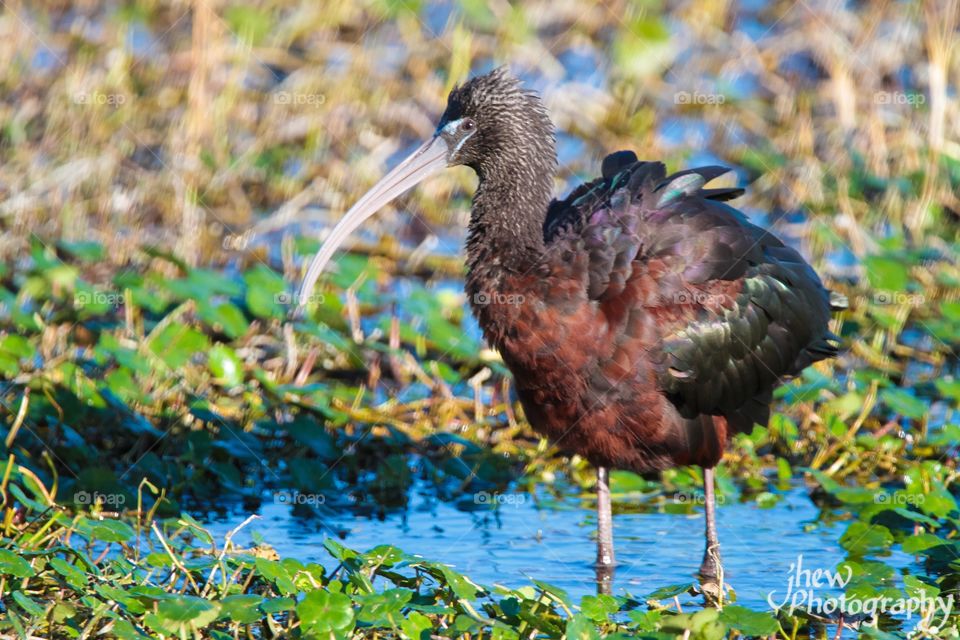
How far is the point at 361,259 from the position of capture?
8.81 meters

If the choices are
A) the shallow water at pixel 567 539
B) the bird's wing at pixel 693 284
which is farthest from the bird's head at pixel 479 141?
the shallow water at pixel 567 539

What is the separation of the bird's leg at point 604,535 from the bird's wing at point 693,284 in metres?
0.50

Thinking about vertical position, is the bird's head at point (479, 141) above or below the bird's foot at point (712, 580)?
above

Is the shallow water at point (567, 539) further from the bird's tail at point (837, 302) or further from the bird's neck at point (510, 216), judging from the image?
the bird's neck at point (510, 216)

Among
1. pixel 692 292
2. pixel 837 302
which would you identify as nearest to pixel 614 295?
pixel 692 292

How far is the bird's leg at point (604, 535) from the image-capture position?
6.02 meters

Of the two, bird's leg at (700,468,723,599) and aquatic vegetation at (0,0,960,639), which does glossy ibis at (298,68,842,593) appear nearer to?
bird's leg at (700,468,723,599)

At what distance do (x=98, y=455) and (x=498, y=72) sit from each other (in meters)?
2.55

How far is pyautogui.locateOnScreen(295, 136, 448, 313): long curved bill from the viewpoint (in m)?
6.27

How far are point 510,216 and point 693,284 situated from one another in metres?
0.83

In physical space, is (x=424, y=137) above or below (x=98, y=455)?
above

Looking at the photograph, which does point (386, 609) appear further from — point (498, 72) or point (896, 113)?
point (896, 113)

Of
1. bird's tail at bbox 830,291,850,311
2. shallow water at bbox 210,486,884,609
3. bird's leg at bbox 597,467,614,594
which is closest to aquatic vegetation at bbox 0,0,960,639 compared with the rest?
shallow water at bbox 210,486,884,609

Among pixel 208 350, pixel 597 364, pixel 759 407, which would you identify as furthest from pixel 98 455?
pixel 759 407
